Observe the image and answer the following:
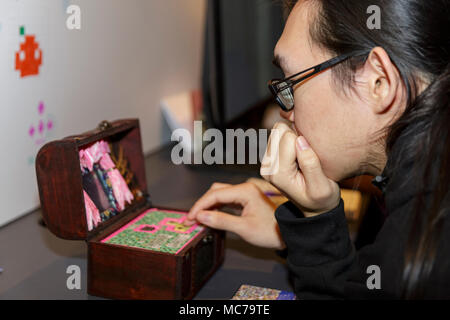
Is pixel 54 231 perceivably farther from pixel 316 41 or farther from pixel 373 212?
pixel 373 212

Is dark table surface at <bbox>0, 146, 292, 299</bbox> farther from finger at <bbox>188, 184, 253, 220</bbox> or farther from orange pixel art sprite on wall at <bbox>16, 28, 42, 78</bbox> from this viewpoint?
orange pixel art sprite on wall at <bbox>16, 28, 42, 78</bbox>

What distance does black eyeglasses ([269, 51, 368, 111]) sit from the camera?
0.66m

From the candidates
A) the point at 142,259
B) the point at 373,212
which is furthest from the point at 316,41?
the point at 373,212

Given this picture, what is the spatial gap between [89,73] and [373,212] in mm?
747

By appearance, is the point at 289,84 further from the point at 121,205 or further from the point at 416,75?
the point at 121,205

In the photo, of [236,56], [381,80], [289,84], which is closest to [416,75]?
[381,80]

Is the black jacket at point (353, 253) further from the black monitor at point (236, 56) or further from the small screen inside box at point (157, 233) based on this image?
the black monitor at point (236, 56)

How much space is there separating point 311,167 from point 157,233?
11.1 inches

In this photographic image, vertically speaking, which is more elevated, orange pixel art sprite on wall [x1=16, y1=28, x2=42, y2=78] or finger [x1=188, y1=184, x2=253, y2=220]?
orange pixel art sprite on wall [x1=16, y1=28, x2=42, y2=78]

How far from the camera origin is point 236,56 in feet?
5.74

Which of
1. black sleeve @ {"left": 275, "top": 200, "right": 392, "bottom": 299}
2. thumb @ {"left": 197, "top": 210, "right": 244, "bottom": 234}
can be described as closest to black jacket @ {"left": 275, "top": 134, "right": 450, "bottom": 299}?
black sleeve @ {"left": 275, "top": 200, "right": 392, "bottom": 299}

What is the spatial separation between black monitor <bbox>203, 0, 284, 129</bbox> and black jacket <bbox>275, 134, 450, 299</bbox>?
0.51 m

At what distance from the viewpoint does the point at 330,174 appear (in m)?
0.75
